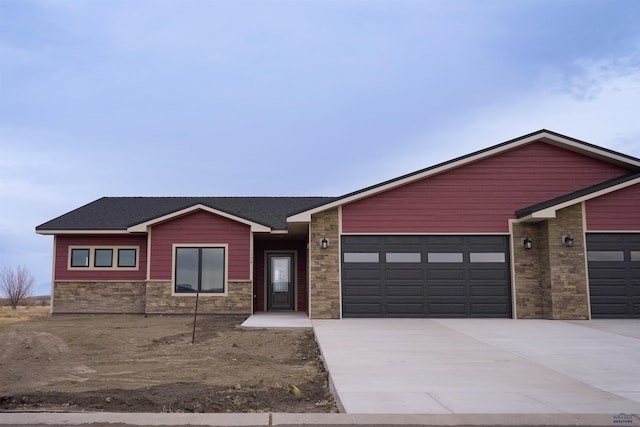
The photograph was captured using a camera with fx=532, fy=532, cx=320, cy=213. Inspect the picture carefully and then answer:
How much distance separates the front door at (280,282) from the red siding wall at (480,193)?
14.5 feet

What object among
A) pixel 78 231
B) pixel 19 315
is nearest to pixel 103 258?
pixel 78 231

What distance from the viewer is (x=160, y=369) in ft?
25.7

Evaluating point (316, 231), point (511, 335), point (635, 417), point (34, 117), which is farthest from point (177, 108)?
point (635, 417)

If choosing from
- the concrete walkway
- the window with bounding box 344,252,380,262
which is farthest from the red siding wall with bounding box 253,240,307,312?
the window with bounding box 344,252,380,262

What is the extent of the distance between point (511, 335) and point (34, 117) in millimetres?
18430

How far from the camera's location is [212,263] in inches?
640

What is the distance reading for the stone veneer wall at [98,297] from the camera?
16875 mm

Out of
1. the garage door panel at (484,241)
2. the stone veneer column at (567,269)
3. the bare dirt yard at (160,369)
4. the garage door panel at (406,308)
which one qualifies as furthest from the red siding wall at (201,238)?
the stone veneer column at (567,269)

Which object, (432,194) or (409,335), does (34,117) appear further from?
(409,335)

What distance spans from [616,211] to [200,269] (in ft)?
38.8

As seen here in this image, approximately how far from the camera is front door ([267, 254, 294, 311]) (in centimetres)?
1827

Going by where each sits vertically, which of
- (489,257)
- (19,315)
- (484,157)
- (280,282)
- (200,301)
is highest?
(484,157)

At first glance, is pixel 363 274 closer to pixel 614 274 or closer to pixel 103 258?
pixel 614 274

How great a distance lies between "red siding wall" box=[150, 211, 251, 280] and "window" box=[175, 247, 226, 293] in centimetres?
24
